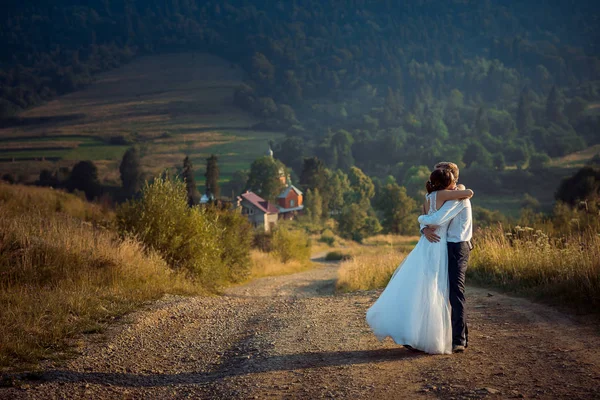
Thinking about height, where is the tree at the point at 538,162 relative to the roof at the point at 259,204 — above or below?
above

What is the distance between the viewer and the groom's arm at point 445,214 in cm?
690

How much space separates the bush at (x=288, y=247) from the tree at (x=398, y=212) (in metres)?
33.7

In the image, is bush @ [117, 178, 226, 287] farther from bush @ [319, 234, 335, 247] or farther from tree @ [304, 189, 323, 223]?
tree @ [304, 189, 323, 223]

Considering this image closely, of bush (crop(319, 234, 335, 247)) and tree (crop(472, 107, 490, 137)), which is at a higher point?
tree (crop(472, 107, 490, 137))

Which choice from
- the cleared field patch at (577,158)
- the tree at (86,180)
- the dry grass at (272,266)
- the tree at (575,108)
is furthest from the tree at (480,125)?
the dry grass at (272,266)

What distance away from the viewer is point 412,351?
700 cm

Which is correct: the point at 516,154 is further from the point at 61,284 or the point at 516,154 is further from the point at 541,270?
the point at 61,284

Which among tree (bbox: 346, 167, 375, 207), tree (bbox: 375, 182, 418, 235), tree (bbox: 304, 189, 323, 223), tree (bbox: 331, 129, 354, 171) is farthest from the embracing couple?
tree (bbox: 331, 129, 354, 171)

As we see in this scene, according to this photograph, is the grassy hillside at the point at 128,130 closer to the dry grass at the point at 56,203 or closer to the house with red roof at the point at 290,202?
the house with red roof at the point at 290,202

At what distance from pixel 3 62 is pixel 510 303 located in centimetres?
17903

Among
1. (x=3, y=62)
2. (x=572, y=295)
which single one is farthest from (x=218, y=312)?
(x=3, y=62)

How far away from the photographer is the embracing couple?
6711 mm

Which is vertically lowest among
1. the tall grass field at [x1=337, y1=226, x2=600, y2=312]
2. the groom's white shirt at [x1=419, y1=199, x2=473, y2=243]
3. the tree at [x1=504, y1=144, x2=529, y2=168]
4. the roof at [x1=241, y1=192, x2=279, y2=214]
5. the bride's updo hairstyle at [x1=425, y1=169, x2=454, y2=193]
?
the roof at [x1=241, y1=192, x2=279, y2=214]

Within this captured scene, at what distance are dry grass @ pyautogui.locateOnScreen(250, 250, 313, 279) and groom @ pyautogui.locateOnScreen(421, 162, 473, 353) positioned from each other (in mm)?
22647
